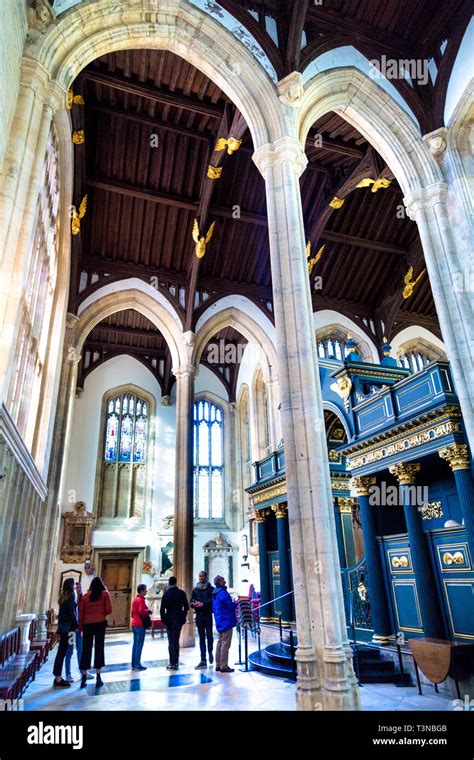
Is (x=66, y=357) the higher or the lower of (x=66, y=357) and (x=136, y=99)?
the lower

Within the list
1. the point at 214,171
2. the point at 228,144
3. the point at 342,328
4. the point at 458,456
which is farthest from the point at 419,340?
the point at 458,456

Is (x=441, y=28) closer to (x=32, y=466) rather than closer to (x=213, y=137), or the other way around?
(x=213, y=137)

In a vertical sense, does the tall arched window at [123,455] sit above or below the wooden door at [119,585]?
above

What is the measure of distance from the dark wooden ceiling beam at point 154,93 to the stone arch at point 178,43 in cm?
213

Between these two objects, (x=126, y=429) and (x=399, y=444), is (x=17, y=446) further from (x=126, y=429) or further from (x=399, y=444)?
(x=126, y=429)

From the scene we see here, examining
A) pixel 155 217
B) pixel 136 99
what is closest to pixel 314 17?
pixel 136 99

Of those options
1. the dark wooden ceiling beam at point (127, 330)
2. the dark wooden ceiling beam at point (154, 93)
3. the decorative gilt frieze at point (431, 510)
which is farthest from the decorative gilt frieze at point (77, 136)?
the decorative gilt frieze at point (431, 510)

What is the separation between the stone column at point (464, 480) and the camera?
5508 mm

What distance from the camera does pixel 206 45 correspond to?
7.40 m

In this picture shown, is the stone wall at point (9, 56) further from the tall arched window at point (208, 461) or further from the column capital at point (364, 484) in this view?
the tall arched window at point (208, 461)

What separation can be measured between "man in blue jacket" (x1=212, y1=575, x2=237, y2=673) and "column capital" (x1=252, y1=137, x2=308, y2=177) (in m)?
5.64

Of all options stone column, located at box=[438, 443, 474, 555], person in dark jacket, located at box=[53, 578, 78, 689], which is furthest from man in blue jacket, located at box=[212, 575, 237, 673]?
stone column, located at box=[438, 443, 474, 555]

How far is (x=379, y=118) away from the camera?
840cm
